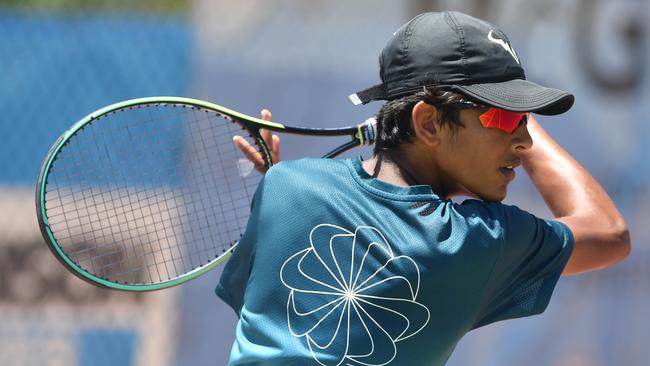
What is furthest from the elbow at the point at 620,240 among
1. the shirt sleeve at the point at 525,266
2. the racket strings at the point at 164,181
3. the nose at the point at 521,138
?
the racket strings at the point at 164,181

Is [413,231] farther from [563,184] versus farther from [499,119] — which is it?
[563,184]

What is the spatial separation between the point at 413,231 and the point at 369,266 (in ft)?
0.40

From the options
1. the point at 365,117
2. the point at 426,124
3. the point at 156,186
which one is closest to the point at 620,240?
the point at 426,124

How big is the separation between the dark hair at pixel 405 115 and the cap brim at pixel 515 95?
0.12ft

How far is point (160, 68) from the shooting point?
19.5 feet

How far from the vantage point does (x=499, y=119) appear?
2385 mm

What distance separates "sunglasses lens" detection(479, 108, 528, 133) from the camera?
7.80 ft

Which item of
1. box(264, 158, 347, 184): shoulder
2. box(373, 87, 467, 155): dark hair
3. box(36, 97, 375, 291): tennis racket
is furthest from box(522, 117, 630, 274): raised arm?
box(36, 97, 375, 291): tennis racket

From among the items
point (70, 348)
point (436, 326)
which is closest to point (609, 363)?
point (70, 348)

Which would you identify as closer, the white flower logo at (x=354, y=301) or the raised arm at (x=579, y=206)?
the white flower logo at (x=354, y=301)

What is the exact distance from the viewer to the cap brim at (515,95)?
230 cm

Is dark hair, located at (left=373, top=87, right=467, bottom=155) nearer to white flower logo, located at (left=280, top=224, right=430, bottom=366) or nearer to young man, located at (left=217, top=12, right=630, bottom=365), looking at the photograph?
young man, located at (left=217, top=12, right=630, bottom=365)

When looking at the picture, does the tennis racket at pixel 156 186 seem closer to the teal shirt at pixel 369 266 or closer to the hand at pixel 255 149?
the hand at pixel 255 149

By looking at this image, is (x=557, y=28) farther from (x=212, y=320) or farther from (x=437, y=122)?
(x=437, y=122)
